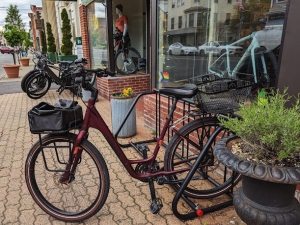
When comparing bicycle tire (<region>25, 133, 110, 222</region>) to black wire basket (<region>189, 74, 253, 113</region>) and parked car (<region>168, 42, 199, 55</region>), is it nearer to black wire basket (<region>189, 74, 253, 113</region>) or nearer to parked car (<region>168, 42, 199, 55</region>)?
black wire basket (<region>189, 74, 253, 113</region>)

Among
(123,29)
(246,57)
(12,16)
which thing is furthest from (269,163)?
(12,16)

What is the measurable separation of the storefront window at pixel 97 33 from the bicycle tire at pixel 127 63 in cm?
34

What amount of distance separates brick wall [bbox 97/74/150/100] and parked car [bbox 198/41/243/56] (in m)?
2.51

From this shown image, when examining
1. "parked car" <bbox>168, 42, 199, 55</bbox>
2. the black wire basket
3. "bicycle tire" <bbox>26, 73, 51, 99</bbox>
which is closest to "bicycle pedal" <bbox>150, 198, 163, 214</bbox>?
A: the black wire basket

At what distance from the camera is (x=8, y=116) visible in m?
4.97

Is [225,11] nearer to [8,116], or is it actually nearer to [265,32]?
[265,32]

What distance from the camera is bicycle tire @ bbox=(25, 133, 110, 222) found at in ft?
6.01

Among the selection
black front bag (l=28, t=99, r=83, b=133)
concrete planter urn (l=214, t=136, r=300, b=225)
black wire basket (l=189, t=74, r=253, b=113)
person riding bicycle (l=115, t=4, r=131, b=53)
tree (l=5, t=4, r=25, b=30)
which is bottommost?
concrete planter urn (l=214, t=136, r=300, b=225)

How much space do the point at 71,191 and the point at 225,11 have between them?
304 cm

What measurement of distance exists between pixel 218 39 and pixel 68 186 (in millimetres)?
2765

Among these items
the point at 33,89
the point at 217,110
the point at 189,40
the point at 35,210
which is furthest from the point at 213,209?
the point at 33,89

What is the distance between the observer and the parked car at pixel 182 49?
148 inches

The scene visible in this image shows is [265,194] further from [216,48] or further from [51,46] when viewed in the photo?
[51,46]

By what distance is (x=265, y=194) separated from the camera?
128 cm
